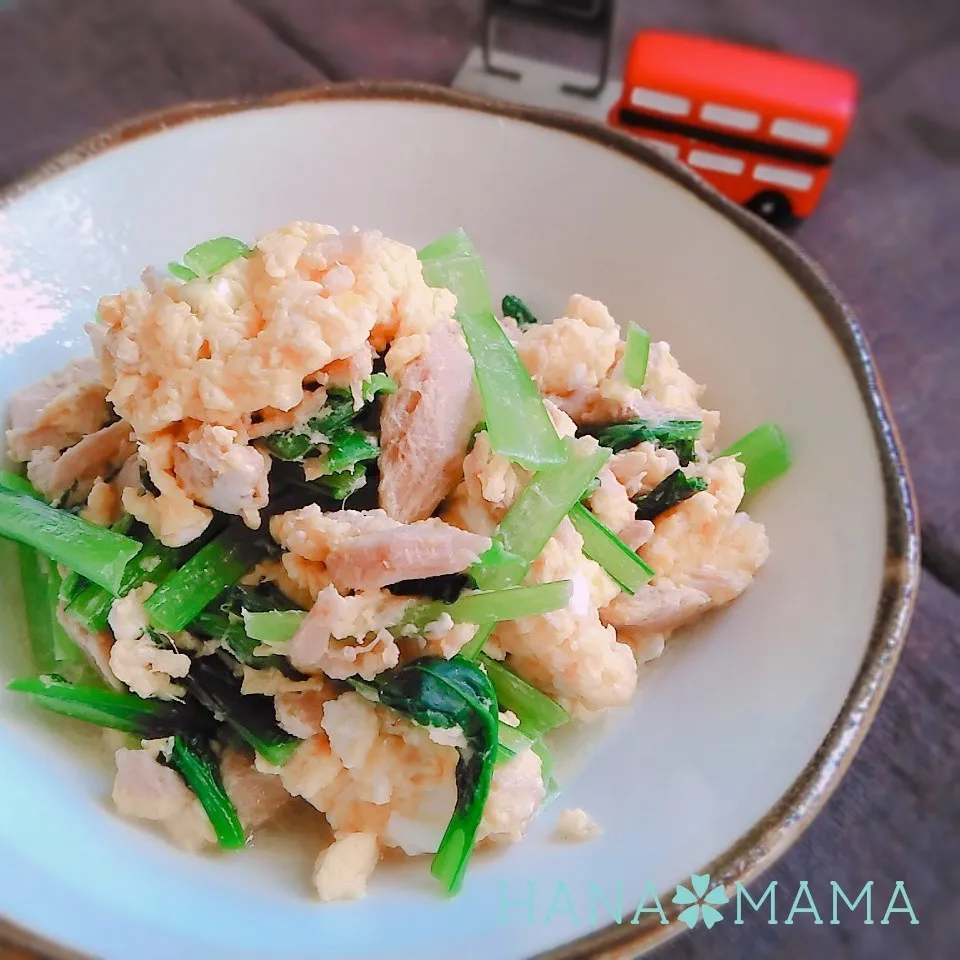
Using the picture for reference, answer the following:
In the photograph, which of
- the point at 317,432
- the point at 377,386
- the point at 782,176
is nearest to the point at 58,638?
the point at 317,432

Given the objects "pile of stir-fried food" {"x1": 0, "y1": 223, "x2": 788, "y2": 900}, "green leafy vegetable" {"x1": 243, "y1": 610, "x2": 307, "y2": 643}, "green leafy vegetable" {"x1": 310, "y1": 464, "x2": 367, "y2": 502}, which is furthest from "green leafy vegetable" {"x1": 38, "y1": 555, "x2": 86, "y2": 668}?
"green leafy vegetable" {"x1": 310, "y1": 464, "x2": 367, "y2": 502}

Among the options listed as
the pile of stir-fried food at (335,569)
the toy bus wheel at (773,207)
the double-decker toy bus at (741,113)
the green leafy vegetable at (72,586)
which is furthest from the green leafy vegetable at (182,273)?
the toy bus wheel at (773,207)

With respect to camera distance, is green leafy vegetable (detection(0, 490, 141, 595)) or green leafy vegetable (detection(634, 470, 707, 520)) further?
green leafy vegetable (detection(634, 470, 707, 520))

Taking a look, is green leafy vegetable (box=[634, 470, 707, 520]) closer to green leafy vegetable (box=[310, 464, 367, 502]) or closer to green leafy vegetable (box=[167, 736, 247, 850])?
green leafy vegetable (box=[310, 464, 367, 502])

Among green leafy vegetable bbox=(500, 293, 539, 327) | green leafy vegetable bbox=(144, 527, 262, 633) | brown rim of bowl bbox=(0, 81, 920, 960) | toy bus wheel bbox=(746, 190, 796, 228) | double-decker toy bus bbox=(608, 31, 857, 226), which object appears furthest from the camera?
toy bus wheel bbox=(746, 190, 796, 228)

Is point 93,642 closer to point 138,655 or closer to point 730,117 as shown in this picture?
point 138,655

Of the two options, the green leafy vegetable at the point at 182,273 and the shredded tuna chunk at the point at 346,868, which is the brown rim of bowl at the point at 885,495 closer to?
the shredded tuna chunk at the point at 346,868

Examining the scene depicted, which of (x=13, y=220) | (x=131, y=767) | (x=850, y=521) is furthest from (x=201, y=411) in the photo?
(x=850, y=521)

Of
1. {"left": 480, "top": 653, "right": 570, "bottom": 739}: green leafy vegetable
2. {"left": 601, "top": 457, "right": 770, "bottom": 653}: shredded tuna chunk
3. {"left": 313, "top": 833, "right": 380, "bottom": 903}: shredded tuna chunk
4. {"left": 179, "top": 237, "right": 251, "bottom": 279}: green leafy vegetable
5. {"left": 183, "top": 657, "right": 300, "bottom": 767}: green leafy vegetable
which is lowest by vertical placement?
{"left": 313, "top": 833, "right": 380, "bottom": 903}: shredded tuna chunk
